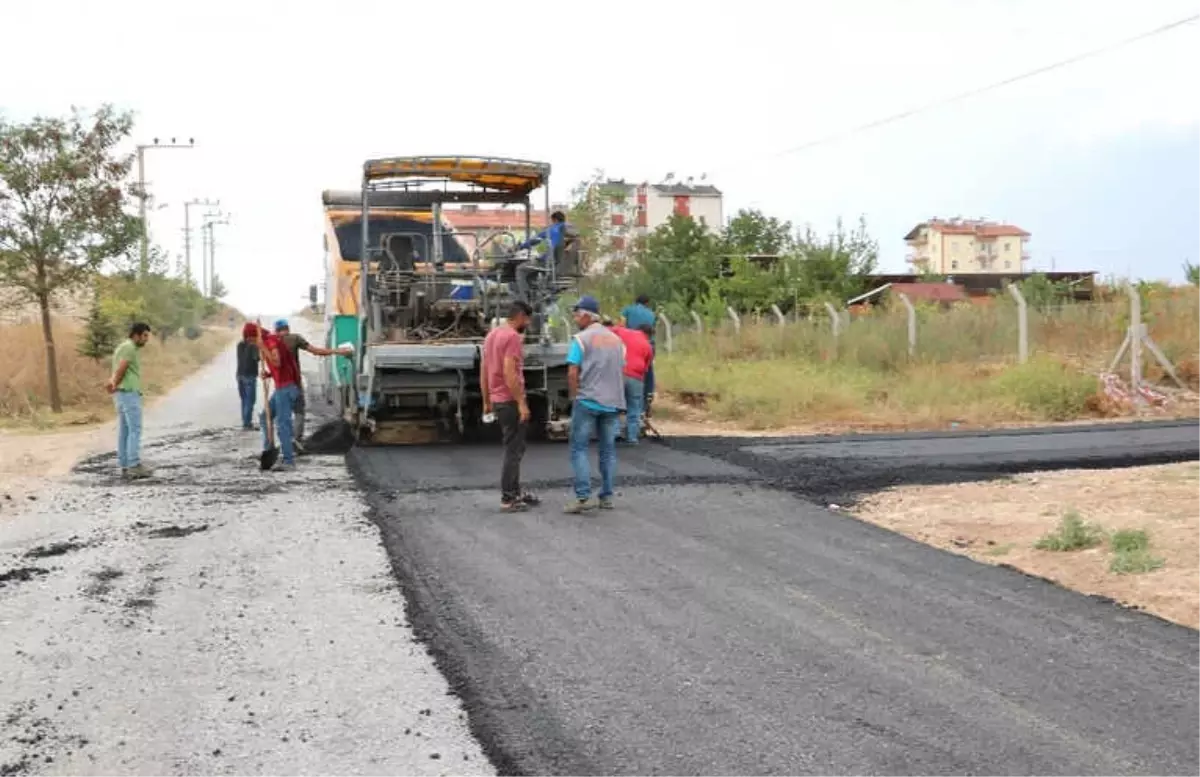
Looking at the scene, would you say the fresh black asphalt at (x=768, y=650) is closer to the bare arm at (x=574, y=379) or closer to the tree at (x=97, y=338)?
the bare arm at (x=574, y=379)

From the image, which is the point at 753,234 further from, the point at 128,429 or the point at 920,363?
the point at 128,429

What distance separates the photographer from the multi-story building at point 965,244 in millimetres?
130750

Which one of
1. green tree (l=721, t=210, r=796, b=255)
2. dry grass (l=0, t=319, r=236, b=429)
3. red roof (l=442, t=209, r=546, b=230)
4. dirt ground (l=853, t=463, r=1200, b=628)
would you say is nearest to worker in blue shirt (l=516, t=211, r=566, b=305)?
red roof (l=442, t=209, r=546, b=230)

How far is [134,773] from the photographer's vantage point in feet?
13.6

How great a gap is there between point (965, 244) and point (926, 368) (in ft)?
395

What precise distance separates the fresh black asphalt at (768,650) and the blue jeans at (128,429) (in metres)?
3.76

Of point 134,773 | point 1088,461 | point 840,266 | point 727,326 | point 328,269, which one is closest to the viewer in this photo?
point 134,773

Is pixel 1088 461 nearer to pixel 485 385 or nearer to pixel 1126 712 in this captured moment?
pixel 485 385

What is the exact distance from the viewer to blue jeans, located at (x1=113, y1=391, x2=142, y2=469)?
1193 centimetres

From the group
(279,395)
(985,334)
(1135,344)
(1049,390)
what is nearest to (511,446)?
(279,395)

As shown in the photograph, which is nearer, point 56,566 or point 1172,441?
point 56,566

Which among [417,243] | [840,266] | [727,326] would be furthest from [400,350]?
[840,266]

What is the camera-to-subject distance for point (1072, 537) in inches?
292

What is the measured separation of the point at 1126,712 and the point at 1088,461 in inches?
303
